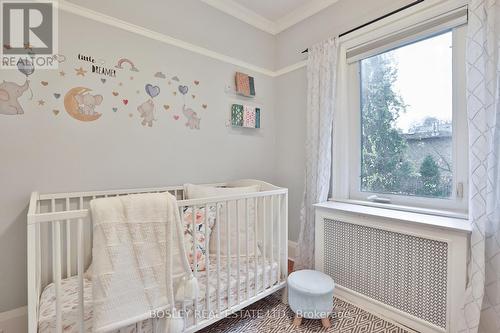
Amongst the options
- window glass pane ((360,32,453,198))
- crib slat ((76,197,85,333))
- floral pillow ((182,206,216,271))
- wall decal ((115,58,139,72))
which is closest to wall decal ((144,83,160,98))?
wall decal ((115,58,139,72))

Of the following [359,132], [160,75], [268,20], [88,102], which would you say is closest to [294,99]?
[359,132]

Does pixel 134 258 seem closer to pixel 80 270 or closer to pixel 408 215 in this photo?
pixel 80 270

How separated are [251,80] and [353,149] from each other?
1230mm

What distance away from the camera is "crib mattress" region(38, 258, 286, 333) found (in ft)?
3.51

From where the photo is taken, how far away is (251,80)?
2523 mm

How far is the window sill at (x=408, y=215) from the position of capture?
136 centimetres

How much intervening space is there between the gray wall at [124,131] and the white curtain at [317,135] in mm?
602

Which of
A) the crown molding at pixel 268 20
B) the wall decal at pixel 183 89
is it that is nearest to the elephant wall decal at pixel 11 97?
the wall decal at pixel 183 89

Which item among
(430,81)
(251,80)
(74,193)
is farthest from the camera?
(251,80)

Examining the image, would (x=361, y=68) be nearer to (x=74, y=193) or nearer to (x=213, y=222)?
(x=213, y=222)

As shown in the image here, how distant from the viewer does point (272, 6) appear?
2389 mm

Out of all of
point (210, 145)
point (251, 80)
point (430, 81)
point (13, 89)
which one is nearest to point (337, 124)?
point (430, 81)
